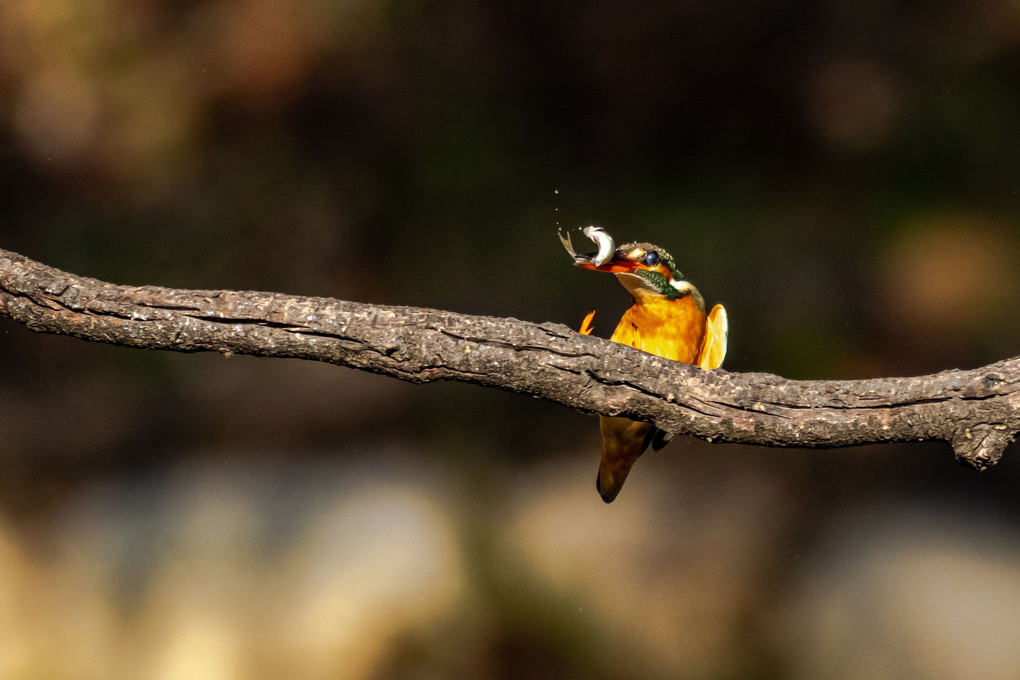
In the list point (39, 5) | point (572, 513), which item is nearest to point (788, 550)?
point (572, 513)

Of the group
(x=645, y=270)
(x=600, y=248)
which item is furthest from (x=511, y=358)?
(x=645, y=270)

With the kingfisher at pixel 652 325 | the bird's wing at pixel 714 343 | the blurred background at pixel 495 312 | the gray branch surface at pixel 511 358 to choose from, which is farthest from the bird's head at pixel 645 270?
the blurred background at pixel 495 312

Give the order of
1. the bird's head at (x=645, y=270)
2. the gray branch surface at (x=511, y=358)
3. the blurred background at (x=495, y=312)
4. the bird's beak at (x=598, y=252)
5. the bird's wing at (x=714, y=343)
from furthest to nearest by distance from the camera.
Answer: the blurred background at (x=495, y=312) < the bird's wing at (x=714, y=343) < the bird's head at (x=645, y=270) < the bird's beak at (x=598, y=252) < the gray branch surface at (x=511, y=358)

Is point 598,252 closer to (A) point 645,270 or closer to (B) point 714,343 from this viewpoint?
(A) point 645,270

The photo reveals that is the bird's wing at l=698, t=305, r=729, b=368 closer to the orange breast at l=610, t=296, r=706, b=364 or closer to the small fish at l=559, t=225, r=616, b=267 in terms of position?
the orange breast at l=610, t=296, r=706, b=364

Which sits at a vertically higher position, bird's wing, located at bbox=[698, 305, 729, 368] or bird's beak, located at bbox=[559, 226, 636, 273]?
bird's beak, located at bbox=[559, 226, 636, 273]

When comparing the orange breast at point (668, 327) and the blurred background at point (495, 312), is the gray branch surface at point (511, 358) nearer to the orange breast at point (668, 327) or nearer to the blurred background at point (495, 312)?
the orange breast at point (668, 327)

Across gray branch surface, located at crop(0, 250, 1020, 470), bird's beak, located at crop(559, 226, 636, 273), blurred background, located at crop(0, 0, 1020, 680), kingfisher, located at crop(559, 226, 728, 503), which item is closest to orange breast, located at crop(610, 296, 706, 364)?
kingfisher, located at crop(559, 226, 728, 503)
